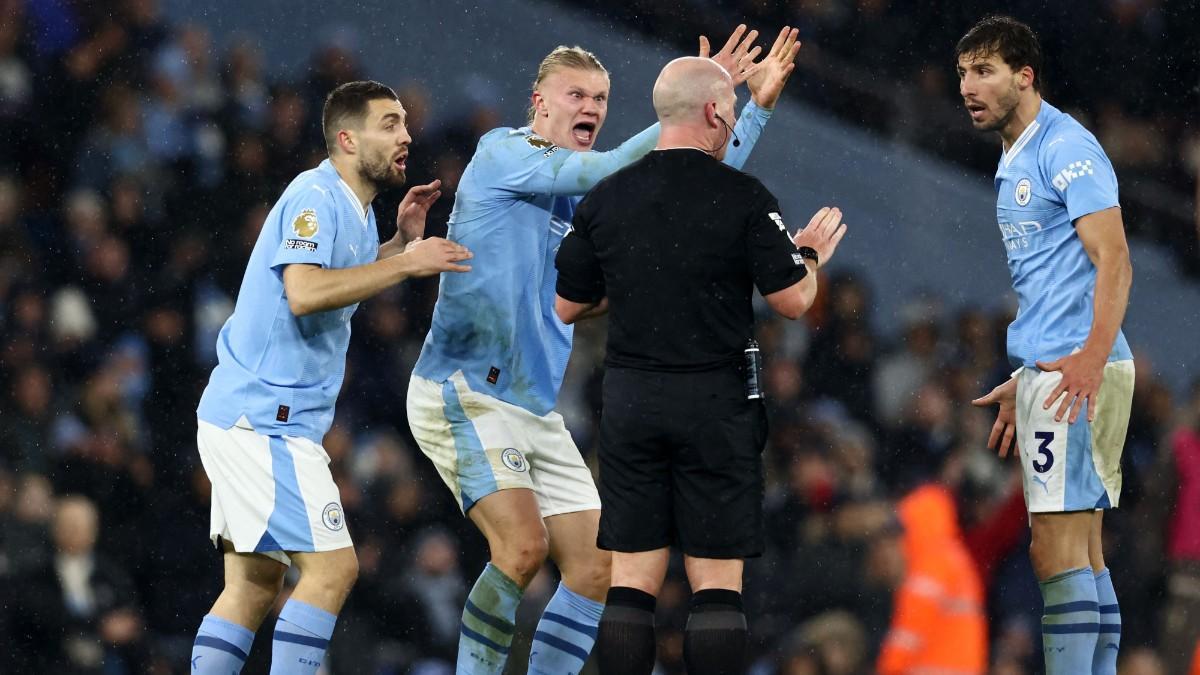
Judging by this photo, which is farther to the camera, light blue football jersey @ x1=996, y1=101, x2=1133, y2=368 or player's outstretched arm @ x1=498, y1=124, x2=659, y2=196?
player's outstretched arm @ x1=498, y1=124, x2=659, y2=196

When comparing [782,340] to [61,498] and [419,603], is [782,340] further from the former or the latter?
[61,498]

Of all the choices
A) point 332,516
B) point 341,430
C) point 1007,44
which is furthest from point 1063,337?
point 341,430

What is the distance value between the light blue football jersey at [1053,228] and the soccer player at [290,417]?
1.52 m

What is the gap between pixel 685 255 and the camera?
149 inches

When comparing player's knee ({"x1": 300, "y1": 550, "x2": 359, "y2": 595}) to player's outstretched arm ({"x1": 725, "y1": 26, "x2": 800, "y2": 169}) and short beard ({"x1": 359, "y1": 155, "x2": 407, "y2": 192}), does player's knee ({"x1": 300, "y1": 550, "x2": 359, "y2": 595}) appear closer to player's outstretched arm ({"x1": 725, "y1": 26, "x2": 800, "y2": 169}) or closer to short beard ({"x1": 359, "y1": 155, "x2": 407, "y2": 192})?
short beard ({"x1": 359, "y1": 155, "x2": 407, "y2": 192})

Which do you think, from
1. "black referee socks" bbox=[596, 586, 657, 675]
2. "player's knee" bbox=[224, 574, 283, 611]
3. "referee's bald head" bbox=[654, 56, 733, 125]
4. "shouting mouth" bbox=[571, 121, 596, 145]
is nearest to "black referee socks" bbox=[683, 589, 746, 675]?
"black referee socks" bbox=[596, 586, 657, 675]

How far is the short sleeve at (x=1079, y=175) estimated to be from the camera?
4.24 m

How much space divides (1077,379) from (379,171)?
1954mm

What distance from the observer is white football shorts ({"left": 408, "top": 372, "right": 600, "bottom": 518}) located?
459cm

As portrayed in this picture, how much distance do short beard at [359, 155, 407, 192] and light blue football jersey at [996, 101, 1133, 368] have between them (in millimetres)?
1696

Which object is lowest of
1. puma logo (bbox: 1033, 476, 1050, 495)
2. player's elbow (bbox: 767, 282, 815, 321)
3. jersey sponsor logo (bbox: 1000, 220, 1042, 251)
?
puma logo (bbox: 1033, 476, 1050, 495)

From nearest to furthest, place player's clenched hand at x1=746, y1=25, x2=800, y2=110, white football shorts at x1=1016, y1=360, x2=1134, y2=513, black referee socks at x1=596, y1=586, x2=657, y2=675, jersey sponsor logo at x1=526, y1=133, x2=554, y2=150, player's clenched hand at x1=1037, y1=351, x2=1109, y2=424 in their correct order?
black referee socks at x1=596, y1=586, x2=657, y2=675 → player's clenched hand at x1=1037, y1=351, x2=1109, y2=424 → white football shorts at x1=1016, y1=360, x2=1134, y2=513 → player's clenched hand at x1=746, y1=25, x2=800, y2=110 → jersey sponsor logo at x1=526, y1=133, x2=554, y2=150

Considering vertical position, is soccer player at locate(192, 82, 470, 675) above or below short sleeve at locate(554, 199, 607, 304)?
below

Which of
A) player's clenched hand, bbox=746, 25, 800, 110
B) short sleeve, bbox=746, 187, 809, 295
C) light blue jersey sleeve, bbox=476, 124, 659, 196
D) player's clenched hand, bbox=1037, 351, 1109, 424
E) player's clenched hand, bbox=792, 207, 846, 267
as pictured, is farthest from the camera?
player's clenched hand, bbox=746, 25, 800, 110
